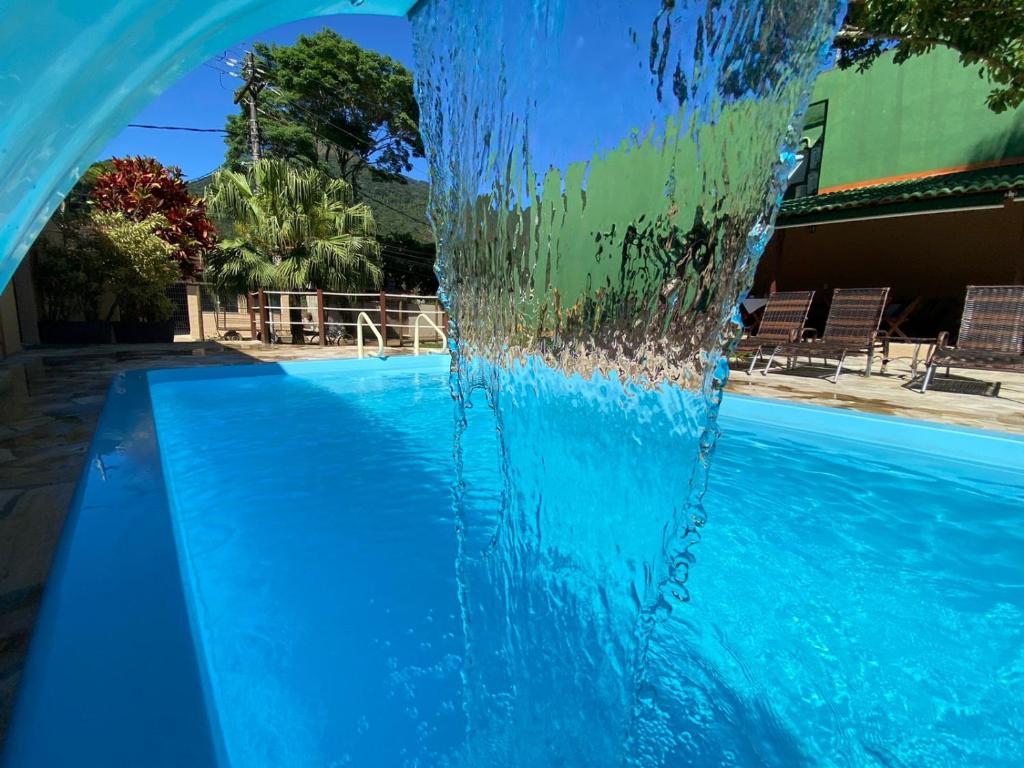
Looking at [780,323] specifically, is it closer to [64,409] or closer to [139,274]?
[64,409]

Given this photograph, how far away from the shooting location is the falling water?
1346mm

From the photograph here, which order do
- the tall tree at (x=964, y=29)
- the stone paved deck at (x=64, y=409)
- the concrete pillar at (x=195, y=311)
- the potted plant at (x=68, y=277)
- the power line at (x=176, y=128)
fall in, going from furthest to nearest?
the power line at (x=176, y=128), the concrete pillar at (x=195, y=311), the potted plant at (x=68, y=277), the tall tree at (x=964, y=29), the stone paved deck at (x=64, y=409)

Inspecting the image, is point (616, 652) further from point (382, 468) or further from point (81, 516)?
point (382, 468)

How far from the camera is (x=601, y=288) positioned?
158 centimetres

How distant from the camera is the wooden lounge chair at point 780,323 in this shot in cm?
750

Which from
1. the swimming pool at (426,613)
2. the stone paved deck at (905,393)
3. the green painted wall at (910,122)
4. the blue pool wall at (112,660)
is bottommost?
the swimming pool at (426,613)

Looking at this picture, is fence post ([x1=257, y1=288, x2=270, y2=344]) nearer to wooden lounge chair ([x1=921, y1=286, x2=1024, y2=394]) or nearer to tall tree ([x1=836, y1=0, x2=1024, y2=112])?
tall tree ([x1=836, y1=0, x2=1024, y2=112])

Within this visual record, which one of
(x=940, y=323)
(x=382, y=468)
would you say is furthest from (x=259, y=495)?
(x=940, y=323)

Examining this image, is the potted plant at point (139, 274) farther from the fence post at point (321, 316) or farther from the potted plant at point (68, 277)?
the fence post at point (321, 316)

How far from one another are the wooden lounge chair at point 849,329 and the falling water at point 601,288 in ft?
18.8

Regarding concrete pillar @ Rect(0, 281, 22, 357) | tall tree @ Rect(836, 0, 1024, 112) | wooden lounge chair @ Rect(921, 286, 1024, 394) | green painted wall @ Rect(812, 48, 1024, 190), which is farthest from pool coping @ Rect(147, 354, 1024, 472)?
green painted wall @ Rect(812, 48, 1024, 190)

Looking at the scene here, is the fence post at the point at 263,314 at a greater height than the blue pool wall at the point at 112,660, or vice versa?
the fence post at the point at 263,314

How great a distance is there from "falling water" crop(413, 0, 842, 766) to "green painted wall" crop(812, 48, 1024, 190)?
11511 mm

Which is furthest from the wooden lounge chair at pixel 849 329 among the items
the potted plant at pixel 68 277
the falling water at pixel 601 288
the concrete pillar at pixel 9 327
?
the potted plant at pixel 68 277
